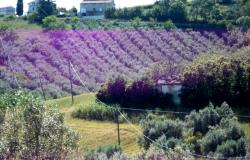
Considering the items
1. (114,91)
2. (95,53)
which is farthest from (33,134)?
(95,53)

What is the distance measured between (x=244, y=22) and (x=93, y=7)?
61.3ft

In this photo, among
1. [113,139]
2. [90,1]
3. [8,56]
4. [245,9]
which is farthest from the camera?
[90,1]

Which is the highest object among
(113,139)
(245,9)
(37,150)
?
(245,9)

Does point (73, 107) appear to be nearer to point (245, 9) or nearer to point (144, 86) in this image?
point (144, 86)

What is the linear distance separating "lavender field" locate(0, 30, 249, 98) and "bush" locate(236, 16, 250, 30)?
49.7 inches

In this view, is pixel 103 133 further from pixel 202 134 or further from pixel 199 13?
pixel 199 13

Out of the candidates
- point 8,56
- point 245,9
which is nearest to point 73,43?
point 8,56

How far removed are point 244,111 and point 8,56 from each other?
18.5 metres

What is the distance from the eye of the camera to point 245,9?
44.3 meters

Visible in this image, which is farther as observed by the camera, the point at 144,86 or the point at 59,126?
the point at 144,86

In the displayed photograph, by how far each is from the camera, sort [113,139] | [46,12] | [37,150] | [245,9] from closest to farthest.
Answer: [37,150], [113,139], [245,9], [46,12]

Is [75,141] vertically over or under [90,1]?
under

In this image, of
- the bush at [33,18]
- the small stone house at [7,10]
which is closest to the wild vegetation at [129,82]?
the bush at [33,18]

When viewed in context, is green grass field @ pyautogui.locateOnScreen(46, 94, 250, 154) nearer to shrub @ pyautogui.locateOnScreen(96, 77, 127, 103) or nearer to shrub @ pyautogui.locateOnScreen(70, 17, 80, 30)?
shrub @ pyautogui.locateOnScreen(96, 77, 127, 103)
